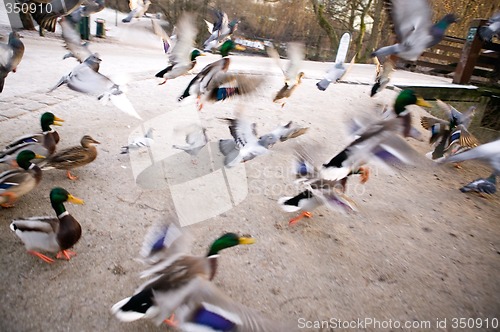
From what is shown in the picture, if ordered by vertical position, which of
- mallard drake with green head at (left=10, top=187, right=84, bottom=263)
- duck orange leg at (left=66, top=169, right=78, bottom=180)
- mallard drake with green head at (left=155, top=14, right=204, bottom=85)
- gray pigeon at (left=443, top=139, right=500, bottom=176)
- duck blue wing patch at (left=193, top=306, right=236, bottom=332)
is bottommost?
duck orange leg at (left=66, top=169, right=78, bottom=180)

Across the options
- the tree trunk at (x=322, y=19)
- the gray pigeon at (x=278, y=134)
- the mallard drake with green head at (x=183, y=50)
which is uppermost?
the tree trunk at (x=322, y=19)

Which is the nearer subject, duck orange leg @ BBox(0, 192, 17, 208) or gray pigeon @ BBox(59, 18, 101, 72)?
duck orange leg @ BBox(0, 192, 17, 208)

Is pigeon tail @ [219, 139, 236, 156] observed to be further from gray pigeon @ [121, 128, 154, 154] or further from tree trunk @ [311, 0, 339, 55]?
tree trunk @ [311, 0, 339, 55]

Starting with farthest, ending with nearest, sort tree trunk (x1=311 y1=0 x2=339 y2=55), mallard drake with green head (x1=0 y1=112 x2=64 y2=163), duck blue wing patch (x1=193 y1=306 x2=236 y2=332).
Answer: tree trunk (x1=311 y1=0 x2=339 y2=55) → mallard drake with green head (x1=0 y1=112 x2=64 y2=163) → duck blue wing patch (x1=193 y1=306 x2=236 y2=332)

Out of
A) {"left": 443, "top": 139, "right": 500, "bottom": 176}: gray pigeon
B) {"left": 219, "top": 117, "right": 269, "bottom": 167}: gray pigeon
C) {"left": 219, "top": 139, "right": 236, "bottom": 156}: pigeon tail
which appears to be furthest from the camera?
{"left": 219, "top": 139, "right": 236, "bottom": 156}: pigeon tail

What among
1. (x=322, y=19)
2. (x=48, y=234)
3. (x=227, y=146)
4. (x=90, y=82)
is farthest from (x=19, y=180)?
(x=322, y=19)

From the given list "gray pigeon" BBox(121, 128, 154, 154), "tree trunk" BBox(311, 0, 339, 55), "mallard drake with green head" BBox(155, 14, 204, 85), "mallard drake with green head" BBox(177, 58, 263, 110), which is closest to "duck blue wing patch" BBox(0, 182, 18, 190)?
"gray pigeon" BBox(121, 128, 154, 154)

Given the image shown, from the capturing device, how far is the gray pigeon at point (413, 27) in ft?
8.54

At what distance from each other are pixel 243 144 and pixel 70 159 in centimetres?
141

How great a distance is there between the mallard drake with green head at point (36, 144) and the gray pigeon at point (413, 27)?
301 centimetres

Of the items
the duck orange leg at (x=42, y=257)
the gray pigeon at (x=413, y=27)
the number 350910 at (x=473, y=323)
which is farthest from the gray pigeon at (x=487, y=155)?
the duck orange leg at (x=42, y=257)

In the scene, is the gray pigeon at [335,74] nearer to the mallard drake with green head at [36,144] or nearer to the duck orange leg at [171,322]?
the mallard drake with green head at [36,144]

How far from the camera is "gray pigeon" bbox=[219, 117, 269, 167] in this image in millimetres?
3006

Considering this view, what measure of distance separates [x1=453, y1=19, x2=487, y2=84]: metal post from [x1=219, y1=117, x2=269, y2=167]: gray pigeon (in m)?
5.75
